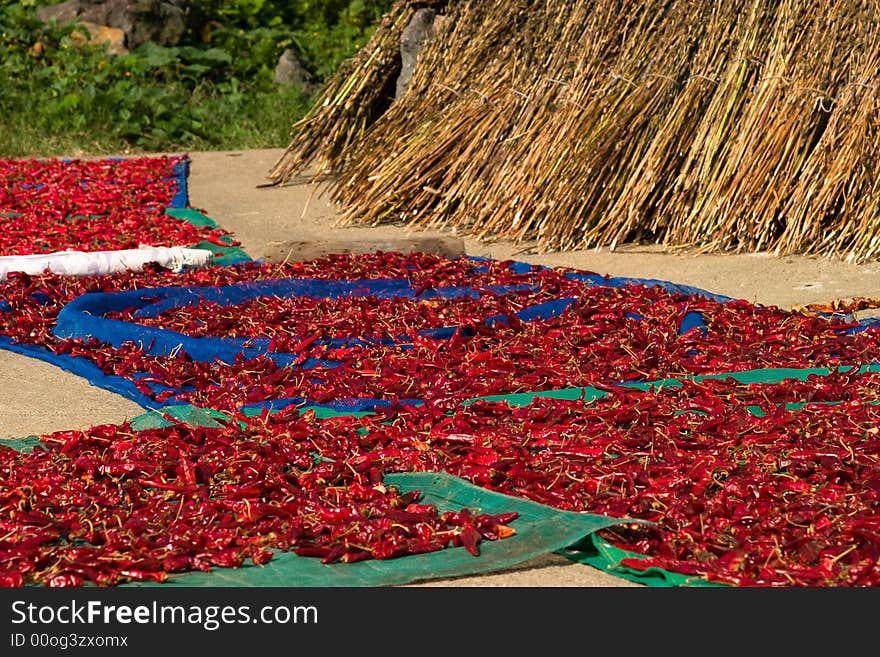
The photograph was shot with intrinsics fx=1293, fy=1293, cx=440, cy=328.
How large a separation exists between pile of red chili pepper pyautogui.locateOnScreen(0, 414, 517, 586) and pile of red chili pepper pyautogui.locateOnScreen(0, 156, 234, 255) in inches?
138

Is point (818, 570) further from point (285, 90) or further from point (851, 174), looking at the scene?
point (285, 90)

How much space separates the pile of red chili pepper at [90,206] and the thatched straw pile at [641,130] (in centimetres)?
124

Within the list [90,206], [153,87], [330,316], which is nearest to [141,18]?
[153,87]

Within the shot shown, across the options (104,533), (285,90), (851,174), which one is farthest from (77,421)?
(285,90)

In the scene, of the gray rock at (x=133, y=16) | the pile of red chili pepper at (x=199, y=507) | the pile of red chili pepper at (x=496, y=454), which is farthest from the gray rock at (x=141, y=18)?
the pile of red chili pepper at (x=199, y=507)

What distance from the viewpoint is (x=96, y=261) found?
20.3 feet

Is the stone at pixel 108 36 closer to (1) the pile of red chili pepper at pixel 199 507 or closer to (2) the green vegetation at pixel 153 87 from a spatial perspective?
(2) the green vegetation at pixel 153 87

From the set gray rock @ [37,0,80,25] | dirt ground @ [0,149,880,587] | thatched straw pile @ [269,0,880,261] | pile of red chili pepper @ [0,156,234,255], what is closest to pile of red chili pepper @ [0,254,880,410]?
dirt ground @ [0,149,880,587]

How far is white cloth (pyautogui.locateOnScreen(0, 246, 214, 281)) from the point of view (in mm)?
6066

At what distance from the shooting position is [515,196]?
7406 millimetres

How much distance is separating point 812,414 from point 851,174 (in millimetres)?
3168

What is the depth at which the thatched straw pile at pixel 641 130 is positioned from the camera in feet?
22.2

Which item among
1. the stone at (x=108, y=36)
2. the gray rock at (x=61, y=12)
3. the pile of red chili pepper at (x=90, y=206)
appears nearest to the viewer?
the pile of red chili pepper at (x=90, y=206)

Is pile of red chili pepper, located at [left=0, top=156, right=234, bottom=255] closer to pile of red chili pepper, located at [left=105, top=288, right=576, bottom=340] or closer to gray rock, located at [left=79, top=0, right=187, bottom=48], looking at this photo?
pile of red chili pepper, located at [left=105, top=288, right=576, bottom=340]
